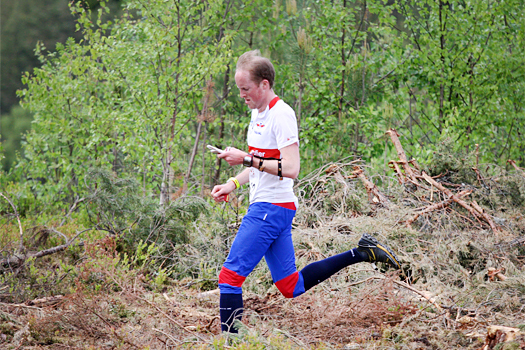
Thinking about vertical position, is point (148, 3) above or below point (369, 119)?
above

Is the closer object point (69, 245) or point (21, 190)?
point (69, 245)

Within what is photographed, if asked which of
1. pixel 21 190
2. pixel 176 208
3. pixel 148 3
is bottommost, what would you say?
pixel 21 190

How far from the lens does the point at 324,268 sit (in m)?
3.29

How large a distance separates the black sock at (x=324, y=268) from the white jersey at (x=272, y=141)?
56 cm

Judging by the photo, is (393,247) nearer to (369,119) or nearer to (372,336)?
(372,336)

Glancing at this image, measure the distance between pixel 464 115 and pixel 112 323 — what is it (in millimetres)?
6301

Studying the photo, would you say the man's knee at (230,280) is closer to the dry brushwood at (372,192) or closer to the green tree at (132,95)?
the dry brushwood at (372,192)

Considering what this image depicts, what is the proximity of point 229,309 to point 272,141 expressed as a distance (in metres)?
1.06

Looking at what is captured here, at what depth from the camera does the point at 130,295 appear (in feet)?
12.3

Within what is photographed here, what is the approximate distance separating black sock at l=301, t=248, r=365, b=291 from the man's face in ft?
3.91

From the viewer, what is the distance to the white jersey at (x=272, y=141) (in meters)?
2.85

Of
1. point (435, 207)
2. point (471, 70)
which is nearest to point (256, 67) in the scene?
point (435, 207)

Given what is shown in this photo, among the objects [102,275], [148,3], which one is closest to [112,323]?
[102,275]

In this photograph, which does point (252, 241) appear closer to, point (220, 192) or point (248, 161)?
point (220, 192)
